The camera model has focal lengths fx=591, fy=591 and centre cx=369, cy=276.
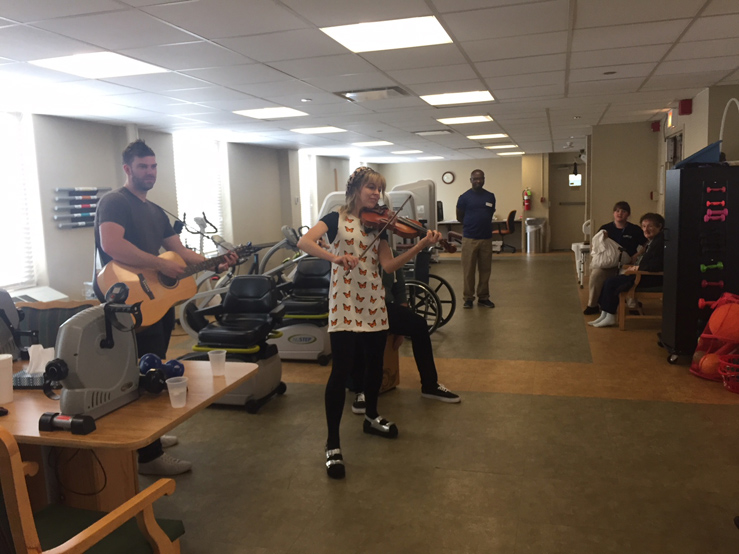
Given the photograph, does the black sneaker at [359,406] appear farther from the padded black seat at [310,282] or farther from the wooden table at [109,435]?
the wooden table at [109,435]

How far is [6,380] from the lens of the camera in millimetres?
2119

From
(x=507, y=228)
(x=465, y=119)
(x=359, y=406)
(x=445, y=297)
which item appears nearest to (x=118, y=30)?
(x=359, y=406)

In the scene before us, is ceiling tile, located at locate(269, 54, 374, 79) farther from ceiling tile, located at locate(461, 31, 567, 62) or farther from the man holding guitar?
the man holding guitar

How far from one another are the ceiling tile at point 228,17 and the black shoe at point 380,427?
2.32 meters

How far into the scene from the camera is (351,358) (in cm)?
300

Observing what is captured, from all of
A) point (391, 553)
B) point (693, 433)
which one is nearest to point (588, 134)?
point (693, 433)

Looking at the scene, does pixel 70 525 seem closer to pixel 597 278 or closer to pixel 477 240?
pixel 597 278

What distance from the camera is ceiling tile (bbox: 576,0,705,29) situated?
10.5ft

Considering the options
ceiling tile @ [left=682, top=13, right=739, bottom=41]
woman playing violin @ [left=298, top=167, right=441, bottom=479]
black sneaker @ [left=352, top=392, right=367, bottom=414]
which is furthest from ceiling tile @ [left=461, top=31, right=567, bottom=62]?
black sneaker @ [left=352, top=392, right=367, bottom=414]

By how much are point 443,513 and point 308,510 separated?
0.61m

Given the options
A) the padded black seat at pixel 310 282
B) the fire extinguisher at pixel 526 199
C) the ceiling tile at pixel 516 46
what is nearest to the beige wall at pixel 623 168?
the ceiling tile at pixel 516 46

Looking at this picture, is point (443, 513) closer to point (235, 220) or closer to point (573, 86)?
point (573, 86)

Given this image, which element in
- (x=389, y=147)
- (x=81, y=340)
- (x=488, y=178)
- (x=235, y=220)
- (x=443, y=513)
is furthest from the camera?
(x=488, y=178)

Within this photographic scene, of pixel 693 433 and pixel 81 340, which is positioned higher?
pixel 81 340
